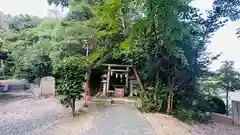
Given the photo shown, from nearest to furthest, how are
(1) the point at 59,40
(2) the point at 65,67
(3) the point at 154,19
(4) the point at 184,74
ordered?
(3) the point at 154,19, (2) the point at 65,67, (4) the point at 184,74, (1) the point at 59,40

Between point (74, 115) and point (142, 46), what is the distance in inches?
138

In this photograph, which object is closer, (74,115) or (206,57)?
(74,115)

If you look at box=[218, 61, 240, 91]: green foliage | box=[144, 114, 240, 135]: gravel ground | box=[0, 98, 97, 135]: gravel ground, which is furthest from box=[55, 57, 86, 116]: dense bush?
box=[218, 61, 240, 91]: green foliage

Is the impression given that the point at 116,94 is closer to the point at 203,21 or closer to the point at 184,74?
the point at 184,74

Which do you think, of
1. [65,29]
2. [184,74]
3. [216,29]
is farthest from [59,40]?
[216,29]

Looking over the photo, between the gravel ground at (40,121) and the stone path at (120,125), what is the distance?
0.32 metres

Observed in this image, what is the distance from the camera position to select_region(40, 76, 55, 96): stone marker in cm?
1230

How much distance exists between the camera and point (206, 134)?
250 inches

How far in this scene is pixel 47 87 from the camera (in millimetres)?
12398

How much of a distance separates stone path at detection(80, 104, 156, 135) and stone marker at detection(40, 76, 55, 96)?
5.97 meters

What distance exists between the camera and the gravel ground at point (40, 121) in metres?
5.60

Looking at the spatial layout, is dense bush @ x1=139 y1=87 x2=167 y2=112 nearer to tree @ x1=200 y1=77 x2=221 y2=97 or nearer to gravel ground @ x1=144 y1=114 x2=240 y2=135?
gravel ground @ x1=144 y1=114 x2=240 y2=135

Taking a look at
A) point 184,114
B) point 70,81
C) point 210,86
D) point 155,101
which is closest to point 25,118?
point 70,81

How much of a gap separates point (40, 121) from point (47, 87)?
19.1 feet
